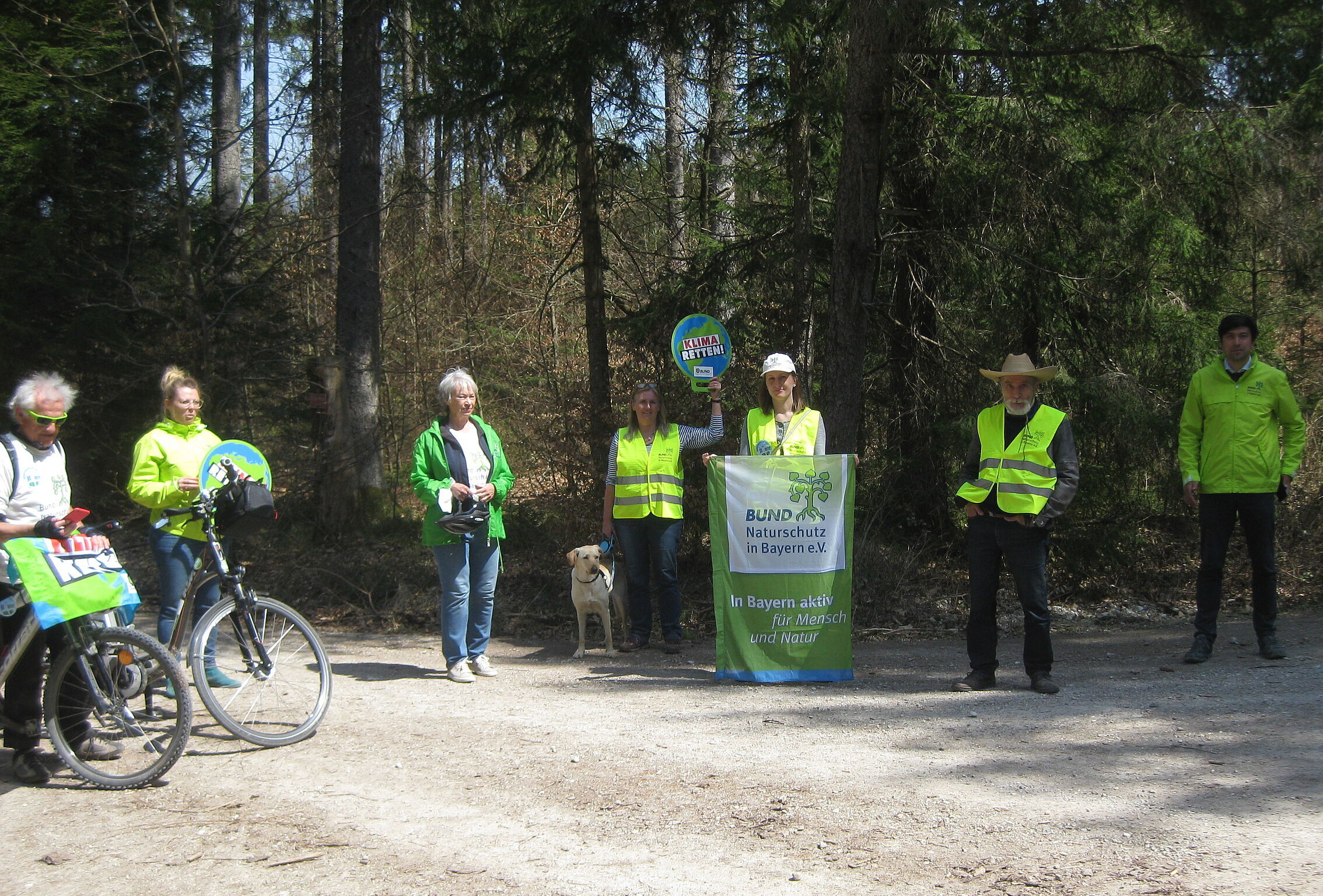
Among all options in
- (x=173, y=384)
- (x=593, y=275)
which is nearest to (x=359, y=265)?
(x=593, y=275)

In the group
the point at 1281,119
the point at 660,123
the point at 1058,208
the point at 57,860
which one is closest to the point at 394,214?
the point at 660,123

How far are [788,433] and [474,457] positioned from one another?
2.26 meters

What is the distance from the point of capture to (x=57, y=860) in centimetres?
428

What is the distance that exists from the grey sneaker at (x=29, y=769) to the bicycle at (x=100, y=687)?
0.13 metres

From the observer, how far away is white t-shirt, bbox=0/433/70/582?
5211 mm

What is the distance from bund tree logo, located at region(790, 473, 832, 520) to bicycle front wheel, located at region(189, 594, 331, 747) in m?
3.33

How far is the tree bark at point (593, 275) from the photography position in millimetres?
10211

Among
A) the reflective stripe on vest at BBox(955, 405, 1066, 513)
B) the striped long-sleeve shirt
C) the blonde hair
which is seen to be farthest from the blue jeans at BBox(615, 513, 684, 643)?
the blonde hair

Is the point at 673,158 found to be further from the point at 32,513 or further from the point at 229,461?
the point at 32,513

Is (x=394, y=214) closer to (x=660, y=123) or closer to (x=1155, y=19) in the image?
(x=660, y=123)

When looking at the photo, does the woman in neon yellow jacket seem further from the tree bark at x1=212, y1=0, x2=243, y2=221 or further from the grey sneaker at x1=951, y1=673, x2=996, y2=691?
the tree bark at x1=212, y1=0, x2=243, y2=221

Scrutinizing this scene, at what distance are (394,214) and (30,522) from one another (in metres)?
15.3

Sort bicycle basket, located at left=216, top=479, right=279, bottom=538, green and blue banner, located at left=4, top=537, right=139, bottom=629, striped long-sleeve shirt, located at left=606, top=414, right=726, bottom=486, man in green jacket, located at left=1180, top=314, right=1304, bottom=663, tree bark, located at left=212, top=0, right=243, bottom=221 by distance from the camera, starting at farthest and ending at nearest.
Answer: tree bark, located at left=212, top=0, right=243, bottom=221 → striped long-sleeve shirt, located at left=606, top=414, right=726, bottom=486 → man in green jacket, located at left=1180, top=314, right=1304, bottom=663 → bicycle basket, located at left=216, top=479, right=279, bottom=538 → green and blue banner, located at left=4, top=537, right=139, bottom=629

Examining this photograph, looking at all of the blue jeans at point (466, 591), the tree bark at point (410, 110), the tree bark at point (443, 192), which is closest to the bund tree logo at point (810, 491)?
Result: the blue jeans at point (466, 591)
